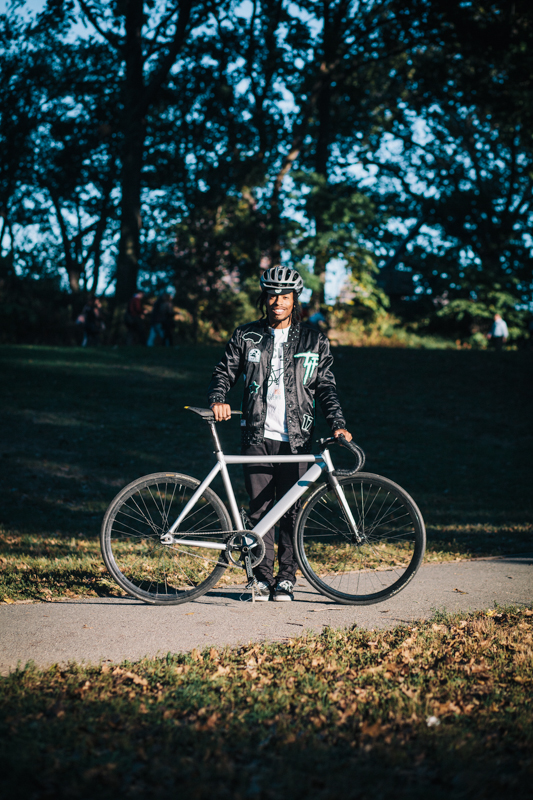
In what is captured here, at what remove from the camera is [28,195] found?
36.1m

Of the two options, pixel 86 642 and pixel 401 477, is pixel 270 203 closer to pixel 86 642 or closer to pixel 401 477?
pixel 401 477

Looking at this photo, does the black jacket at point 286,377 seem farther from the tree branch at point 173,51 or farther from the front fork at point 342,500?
the tree branch at point 173,51

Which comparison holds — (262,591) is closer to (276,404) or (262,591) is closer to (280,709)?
(276,404)

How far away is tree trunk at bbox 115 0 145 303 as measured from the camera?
2017 centimetres

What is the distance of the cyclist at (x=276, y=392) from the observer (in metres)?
4.68

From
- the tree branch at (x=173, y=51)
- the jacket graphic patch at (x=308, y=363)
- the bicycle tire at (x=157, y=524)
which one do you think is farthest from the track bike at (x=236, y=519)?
the tree branch at (x=173, y=51)

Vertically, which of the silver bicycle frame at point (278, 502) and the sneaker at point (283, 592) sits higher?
the silver bicycle frame at point (278, 502)

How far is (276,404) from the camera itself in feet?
15.4

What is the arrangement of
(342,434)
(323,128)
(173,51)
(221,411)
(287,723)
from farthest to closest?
(323,128)
(173,51)
(342,434)
(221,411)
(287,723)

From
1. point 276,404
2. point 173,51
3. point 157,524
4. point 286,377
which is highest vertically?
point 173,51

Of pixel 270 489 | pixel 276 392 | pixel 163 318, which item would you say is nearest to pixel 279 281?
pixel 276 392

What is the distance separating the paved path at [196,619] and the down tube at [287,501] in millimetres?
542

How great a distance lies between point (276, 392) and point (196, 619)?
150 centimetres

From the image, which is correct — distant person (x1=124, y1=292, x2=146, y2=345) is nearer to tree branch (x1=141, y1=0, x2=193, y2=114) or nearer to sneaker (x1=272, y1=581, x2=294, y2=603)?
tree branch (x1=141, y1=0, x2=193, y2=114)
